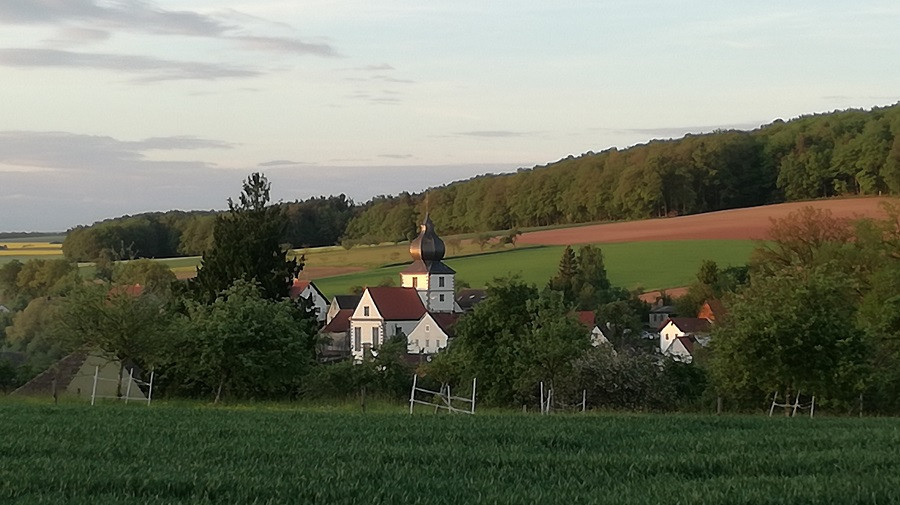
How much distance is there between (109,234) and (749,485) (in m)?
121

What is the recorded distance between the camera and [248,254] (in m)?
59.8

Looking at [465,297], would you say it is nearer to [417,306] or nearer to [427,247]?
[427,247]

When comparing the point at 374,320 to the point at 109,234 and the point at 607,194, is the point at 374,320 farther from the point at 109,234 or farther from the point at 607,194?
the point at 109,234

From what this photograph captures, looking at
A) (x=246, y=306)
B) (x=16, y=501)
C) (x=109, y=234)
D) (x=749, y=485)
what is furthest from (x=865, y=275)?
(x=109, y=234)

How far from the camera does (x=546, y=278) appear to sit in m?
103

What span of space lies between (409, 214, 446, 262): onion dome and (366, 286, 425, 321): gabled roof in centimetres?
606

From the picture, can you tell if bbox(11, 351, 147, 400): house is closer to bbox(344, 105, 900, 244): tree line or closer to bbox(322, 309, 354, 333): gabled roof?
bbox(322, 309, 354, 333): gabled roof

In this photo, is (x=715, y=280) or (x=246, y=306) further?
(x=715, y=280)

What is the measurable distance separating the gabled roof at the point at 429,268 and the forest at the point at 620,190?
41.1 ft

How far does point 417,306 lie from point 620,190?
78.7 ft

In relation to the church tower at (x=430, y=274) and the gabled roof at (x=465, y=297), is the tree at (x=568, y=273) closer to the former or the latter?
the gabled roof at (x=465, y=297)

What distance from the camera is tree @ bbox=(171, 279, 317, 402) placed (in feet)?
141

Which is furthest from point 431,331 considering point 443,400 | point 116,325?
point 443,400

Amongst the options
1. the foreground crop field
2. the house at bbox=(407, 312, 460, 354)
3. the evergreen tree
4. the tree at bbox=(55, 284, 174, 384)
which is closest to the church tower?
the house at bbox=(407, 312, 460, 354)
